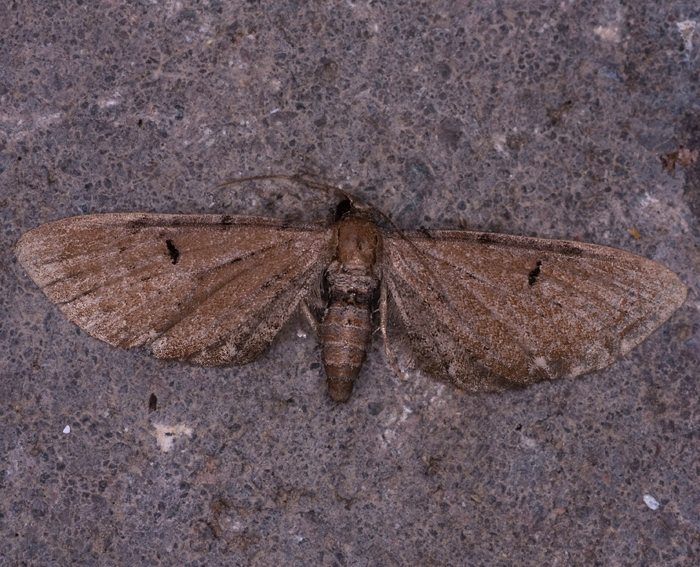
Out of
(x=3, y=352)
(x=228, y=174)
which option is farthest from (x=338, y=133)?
(x=3, y=352)

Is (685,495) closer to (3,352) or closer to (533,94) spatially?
(533,94)

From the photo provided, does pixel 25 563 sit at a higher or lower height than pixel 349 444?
lower

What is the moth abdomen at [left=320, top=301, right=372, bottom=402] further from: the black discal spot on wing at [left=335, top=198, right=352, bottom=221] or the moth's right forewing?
the black discal spot on wing at [left=335, top=198, right=352, bottom=221]

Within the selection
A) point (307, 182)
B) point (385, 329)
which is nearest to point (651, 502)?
point (385, 329)

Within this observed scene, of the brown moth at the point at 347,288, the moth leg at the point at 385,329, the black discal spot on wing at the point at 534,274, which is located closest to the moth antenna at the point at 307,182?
the brown moth at the point at 347,288

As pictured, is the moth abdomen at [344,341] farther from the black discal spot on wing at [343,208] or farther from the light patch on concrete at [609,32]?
the light patch on concrete at [609,32]

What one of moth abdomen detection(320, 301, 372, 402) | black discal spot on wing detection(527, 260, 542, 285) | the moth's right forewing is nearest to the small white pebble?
black discal spot on wing detection(527, 260, 542, 285)

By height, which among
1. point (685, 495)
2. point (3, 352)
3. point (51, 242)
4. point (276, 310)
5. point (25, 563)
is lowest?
point (25, 563)
